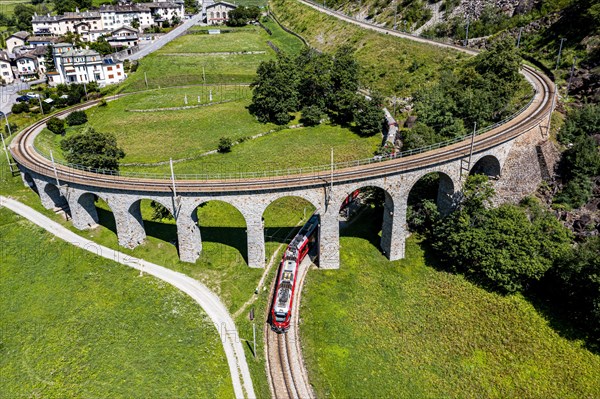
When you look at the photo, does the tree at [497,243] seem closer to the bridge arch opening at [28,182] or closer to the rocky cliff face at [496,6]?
the bridge arch opening at [28,182]

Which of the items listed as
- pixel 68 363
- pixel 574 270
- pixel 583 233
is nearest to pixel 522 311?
pixel 574 270

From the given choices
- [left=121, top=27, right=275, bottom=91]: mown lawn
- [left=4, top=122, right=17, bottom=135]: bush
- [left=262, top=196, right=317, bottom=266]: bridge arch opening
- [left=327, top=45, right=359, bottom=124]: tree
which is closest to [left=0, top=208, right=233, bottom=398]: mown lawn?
[left=262, top=196, right=317, bottom=266]: bridge arch opening

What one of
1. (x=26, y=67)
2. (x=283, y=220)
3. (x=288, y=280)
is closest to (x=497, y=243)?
(x=288, y=280)

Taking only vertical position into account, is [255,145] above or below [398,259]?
above

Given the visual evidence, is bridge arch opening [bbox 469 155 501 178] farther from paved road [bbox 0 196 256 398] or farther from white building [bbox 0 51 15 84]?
white building [bbox 0 51 15 84]

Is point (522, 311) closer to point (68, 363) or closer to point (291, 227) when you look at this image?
point (291, 227)

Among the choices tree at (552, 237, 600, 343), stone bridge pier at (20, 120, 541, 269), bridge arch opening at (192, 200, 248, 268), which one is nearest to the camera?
tree at (552, 237, 600, 343)
